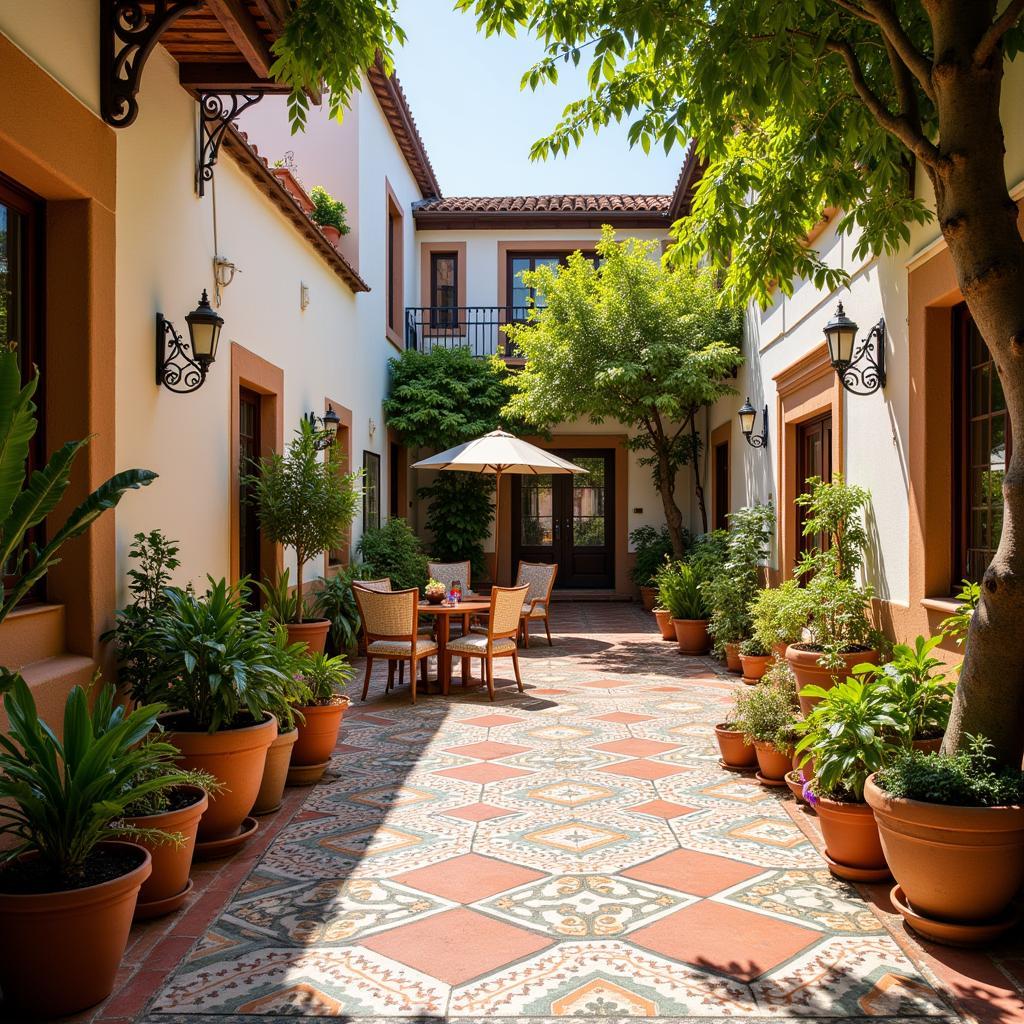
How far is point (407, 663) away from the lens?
29.8 feet

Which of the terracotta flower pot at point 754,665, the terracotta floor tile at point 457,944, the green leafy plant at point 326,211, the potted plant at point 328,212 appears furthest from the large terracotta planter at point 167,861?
the green leafy plant at point 326,211

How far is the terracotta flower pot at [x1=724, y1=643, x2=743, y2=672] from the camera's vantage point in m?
8.35

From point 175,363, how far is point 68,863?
3037 millimetres

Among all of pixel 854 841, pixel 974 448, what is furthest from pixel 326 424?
pixel 854 841

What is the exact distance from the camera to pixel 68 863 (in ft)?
8.77

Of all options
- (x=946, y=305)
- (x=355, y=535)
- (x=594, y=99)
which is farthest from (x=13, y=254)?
(x=355, y=535)

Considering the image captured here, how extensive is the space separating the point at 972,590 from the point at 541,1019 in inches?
101

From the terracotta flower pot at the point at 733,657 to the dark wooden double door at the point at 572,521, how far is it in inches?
294

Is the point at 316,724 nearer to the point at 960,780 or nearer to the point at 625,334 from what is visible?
the point at 960,780

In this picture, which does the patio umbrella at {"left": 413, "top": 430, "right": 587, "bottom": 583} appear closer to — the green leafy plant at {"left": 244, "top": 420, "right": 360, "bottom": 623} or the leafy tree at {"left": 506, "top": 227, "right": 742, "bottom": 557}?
the leafy tree at {"left": 506, "top": 227, "right": 742, "bottom": 557}

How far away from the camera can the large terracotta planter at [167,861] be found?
10.3 feet

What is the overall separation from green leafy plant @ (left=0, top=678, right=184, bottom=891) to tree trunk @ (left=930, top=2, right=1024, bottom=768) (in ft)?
9.15

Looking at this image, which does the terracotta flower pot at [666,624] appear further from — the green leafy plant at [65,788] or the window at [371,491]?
the green leafy plant at [65,788]

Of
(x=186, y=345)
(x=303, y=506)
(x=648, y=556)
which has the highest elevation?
(x=186, y=345)
